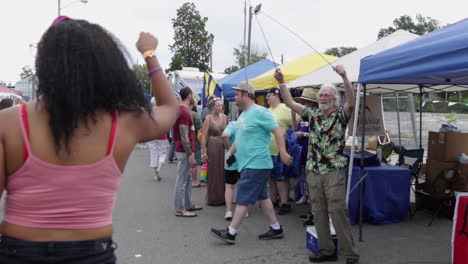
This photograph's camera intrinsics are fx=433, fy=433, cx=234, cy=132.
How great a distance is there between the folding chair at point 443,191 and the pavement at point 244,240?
0.65ft

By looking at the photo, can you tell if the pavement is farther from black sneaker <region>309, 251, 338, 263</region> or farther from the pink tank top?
the pink tank top

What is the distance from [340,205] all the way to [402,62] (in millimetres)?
1481

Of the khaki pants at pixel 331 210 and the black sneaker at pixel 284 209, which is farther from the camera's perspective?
the black sneaker at pixel 284 209

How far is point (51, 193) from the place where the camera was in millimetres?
1427

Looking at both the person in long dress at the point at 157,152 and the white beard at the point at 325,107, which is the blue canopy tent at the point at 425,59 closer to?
the white beard at the point at 325,107

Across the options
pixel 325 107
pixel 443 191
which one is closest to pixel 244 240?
pixel 325 107

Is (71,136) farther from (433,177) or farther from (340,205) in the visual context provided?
(433,177)

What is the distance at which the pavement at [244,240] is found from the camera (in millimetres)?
4641

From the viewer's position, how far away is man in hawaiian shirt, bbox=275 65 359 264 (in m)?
4.21

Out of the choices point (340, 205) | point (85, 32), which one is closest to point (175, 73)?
point (340, 205)

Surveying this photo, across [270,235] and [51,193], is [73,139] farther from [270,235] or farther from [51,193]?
[270,235]

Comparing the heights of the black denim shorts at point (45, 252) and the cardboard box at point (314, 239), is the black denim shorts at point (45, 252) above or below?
above

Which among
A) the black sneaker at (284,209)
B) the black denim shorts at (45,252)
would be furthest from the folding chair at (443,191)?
the black denim shorts at (45,252)

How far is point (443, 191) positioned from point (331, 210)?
9.46 feet
